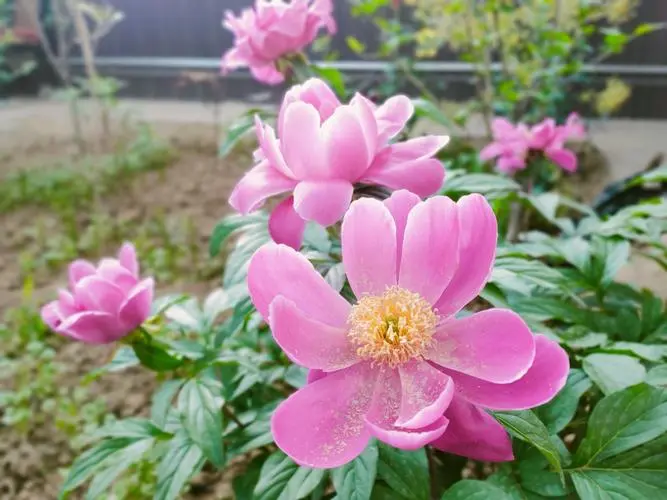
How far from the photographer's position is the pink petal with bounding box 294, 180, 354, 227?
1.48 ft

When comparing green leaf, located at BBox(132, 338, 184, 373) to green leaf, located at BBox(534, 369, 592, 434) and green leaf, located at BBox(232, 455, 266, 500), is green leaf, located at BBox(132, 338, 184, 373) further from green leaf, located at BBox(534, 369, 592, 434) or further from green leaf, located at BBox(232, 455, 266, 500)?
green leaf, located at BBox(534, 369, 592, 434)

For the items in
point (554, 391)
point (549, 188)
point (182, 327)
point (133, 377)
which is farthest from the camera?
point (549, 188)

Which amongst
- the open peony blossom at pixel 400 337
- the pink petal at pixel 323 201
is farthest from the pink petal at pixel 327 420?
the pink petal at pixel 323 201

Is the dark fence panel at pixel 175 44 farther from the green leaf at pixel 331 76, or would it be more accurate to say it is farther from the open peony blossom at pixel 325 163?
the open peony blossom at pixel 325 163

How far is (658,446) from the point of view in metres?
0.48

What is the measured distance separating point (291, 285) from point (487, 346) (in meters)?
0.12

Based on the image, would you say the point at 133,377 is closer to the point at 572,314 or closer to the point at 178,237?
the point at 178,237

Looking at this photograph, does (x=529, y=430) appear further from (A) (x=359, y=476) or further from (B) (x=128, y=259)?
(B) (x=128, y=259)

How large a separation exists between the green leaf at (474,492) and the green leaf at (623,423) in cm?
7

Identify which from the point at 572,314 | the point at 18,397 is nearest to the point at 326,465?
the point at 572,314

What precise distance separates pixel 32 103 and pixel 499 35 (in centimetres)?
263

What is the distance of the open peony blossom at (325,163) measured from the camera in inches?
18.2

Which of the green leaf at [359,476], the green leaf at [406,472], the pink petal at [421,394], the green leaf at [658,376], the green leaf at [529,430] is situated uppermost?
the pink petal at [421,394]

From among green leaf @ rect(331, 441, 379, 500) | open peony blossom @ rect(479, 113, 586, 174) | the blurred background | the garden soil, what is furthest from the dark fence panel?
green leaf @ rect(331, 441, 379, 500)
